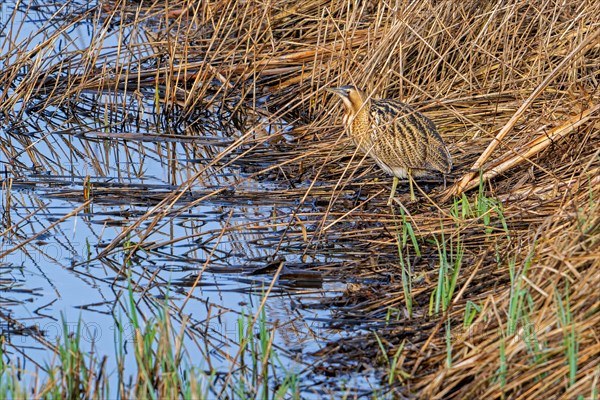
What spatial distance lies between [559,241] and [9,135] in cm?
395

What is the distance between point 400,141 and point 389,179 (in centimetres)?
39

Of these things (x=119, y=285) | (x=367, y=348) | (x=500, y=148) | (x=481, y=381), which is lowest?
(x=481, y=381)

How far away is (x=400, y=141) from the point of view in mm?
5152

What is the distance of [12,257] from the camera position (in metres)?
4.41

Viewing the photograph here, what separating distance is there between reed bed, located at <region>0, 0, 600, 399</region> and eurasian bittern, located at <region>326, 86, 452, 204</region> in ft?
0.44

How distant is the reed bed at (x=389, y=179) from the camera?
10.6ft

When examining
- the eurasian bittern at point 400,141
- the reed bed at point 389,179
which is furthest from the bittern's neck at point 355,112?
the reed bed at point 389,179

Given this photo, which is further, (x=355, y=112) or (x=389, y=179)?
(x=389, y=179)

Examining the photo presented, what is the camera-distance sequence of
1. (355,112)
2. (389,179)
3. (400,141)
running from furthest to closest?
1. (389,179)
2. (355,112)
3. (400,141)

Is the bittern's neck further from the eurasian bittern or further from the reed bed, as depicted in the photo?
the reed bed

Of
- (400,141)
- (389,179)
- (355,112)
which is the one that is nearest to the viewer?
(400,141)

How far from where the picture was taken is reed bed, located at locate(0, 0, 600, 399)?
3227 mm

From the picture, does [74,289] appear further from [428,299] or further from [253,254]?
[428,299]

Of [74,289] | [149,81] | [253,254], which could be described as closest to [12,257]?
[74,289]
